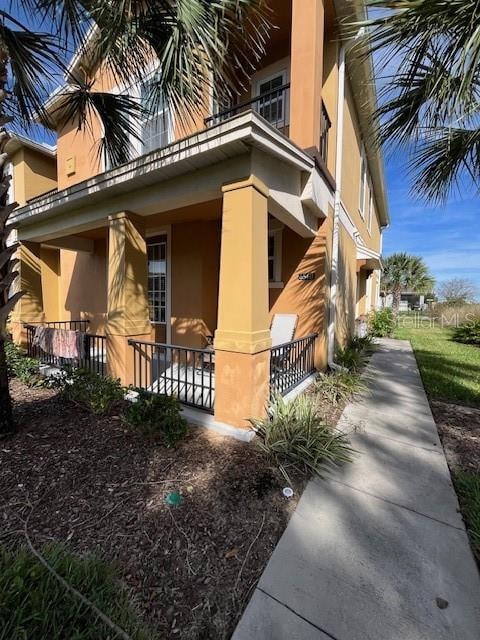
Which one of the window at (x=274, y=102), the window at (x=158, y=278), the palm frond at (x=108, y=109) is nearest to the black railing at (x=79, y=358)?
the window at (x=158, y=278)

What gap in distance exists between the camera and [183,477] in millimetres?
3064

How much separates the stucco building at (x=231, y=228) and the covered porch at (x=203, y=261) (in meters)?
0.02

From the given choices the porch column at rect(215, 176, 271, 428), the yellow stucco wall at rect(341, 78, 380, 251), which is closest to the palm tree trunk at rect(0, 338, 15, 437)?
the porch column at rect(215, 176, 271, 428)

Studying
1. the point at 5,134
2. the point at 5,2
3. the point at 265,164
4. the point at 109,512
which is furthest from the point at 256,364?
the point at 5,2

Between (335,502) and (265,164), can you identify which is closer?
(335,502)

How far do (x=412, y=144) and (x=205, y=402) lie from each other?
16.0ft

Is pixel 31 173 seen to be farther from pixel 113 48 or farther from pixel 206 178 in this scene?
pixel 206 178

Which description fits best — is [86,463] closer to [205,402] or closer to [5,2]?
[205,402]

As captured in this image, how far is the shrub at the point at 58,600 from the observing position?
1.56m

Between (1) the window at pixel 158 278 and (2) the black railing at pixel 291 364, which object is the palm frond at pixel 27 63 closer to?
(1) the window at pixel 158 278

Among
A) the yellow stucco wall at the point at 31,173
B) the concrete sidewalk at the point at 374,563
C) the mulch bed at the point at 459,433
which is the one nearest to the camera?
the concrete sidewalk at the point at 374,563

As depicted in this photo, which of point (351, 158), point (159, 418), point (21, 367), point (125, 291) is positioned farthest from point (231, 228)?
point (351, 158)

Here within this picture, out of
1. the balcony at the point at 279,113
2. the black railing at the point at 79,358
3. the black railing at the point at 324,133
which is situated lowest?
the black railing at the point at 79,358

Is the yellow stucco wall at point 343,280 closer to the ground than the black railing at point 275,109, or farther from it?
closer to the ground
